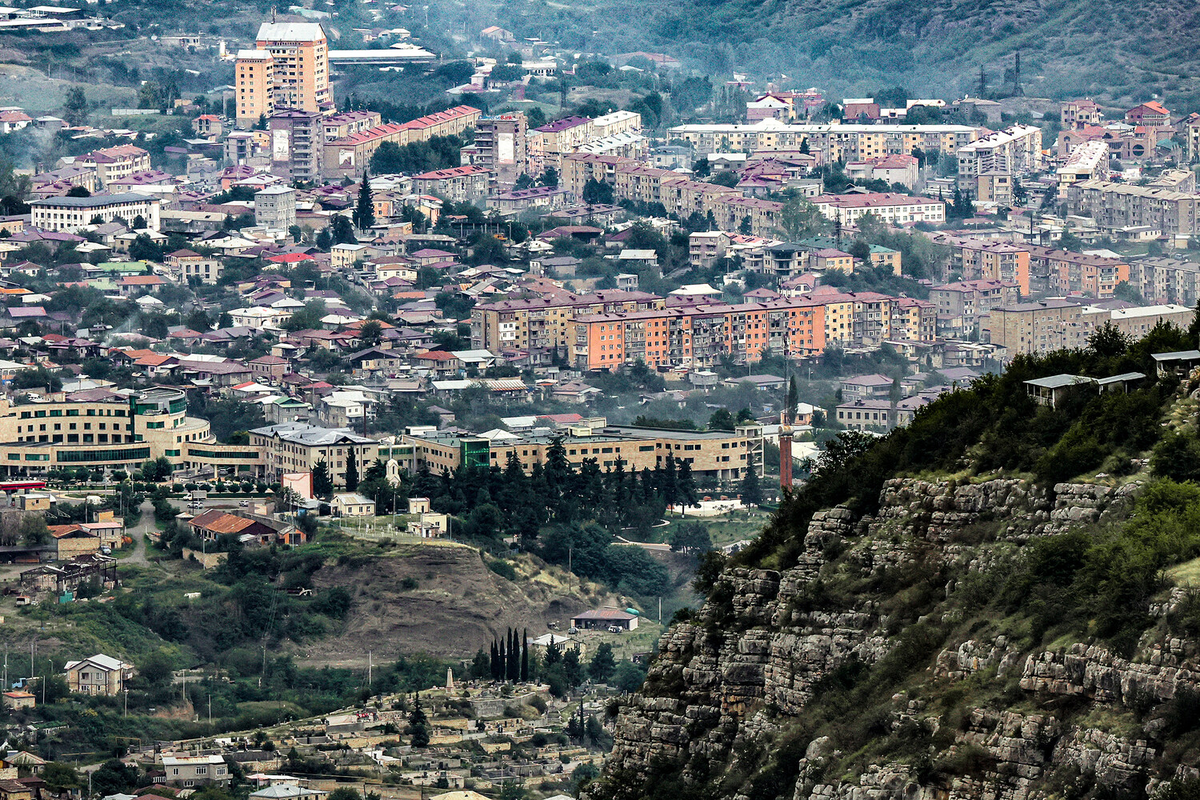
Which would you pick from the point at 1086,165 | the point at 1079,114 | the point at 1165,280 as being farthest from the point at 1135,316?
the point at 1079,114

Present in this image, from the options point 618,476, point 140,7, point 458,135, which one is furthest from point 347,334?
point 140,7

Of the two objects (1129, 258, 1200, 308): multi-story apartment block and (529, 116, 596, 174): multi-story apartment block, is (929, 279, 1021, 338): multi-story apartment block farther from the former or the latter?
(529, 116, 596, 174): multi-story apartment block

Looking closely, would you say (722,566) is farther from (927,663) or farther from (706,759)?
(927,663)

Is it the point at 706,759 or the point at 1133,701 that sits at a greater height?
the point at 1133,701

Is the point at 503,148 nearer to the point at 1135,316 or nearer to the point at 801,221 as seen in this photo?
the point at 801,221

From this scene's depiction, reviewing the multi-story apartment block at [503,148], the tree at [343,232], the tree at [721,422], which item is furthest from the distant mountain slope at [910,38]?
the tree at [721,422]

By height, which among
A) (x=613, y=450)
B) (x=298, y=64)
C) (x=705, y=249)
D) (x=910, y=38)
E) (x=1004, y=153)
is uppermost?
(x=910, y=38)

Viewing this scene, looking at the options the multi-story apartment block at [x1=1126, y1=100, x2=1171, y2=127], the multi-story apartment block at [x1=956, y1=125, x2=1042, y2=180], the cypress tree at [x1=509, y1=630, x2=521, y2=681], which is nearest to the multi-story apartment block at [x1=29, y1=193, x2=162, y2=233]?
the multi-story apartment block at [x1=956, y1=125, x2=1042, y2=180]

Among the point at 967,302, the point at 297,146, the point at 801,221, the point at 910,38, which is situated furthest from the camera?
the point at 910,38
